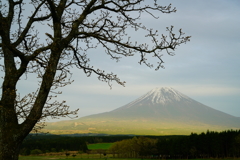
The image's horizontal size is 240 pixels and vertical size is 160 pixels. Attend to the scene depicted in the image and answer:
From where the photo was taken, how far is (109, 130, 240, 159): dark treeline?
63.5 metres

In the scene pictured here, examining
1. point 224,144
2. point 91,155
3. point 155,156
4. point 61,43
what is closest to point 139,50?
point 61,43

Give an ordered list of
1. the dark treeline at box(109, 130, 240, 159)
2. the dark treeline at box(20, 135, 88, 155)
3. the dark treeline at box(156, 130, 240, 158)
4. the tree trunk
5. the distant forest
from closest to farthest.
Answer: the tree trunk < the dark treeline at box(156, 130, 240, 158) < the dark treeline at box(109, 130, 240, 159) < the distant forest < the dark treeline at box(20, 135, 88, 155)

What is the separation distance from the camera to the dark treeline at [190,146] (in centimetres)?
6353

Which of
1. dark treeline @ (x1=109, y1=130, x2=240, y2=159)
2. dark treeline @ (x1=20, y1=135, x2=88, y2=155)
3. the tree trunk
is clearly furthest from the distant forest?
the tree trunk

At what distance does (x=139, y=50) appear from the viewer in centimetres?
614

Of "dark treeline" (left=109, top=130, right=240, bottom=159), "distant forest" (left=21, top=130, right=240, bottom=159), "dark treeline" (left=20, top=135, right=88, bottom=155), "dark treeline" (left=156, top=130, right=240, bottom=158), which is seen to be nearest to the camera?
"dark treeline" (left=156, top=130, right=240, bottom=158)

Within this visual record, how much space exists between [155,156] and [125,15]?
242ft

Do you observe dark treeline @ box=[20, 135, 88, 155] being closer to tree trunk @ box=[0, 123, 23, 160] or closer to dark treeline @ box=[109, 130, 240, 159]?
dark treeline @ box=[109, 130, 240, 159]

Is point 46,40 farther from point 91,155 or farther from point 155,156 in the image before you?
point 91,155

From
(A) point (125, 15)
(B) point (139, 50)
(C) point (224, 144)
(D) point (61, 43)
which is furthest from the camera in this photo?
(C) point (224, 144)

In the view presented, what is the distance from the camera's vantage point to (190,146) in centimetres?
6894

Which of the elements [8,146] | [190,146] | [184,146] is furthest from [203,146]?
[8,146]

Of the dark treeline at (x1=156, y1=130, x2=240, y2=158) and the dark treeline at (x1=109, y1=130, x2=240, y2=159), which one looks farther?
the dark treeline at (x1=109, y1=130, x2=240, y2=159)

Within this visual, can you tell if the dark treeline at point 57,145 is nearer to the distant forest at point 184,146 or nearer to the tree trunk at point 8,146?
the distant forest at point 184,146
